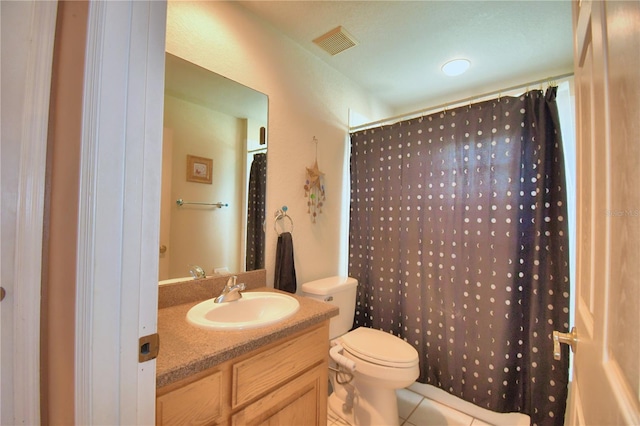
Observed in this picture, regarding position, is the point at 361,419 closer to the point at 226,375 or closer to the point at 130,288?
the point at 226,375

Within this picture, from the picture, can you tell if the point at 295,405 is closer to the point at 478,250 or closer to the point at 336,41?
the point at 478,250

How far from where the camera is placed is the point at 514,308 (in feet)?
4.85

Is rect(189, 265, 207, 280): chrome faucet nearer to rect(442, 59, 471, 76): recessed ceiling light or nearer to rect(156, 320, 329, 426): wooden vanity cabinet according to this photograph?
rect(156, 320, 329, 426): wooden vanity cabinet

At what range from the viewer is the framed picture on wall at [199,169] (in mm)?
1281

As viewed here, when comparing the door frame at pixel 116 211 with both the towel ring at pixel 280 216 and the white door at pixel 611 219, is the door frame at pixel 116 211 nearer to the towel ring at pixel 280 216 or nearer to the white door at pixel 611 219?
the white door at pixel 611 219

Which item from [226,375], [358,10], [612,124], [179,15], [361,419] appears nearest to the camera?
[612,124]

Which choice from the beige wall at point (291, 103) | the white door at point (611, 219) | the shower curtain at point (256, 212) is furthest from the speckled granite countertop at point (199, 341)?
the white door at point (611, 219)

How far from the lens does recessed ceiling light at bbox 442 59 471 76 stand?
1804 millimetres

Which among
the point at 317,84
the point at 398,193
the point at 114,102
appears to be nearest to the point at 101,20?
the point at 114,102

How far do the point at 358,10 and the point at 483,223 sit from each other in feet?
4.67

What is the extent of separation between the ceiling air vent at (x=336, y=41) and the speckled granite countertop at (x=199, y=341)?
1.59 meters

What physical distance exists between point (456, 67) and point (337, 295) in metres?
1.83

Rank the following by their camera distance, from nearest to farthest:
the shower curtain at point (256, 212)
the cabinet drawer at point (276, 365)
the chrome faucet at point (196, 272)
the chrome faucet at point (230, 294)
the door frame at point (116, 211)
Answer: the door frame at point (116, 211)
the cabinet drawer at point (276, 365)
the chrome faucet at point (230, 294)
the chrome faucet at point (196, 272)
the shower curtain at point (256, 212)

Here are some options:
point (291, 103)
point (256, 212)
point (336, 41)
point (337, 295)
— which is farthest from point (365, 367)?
point (336, 41)
